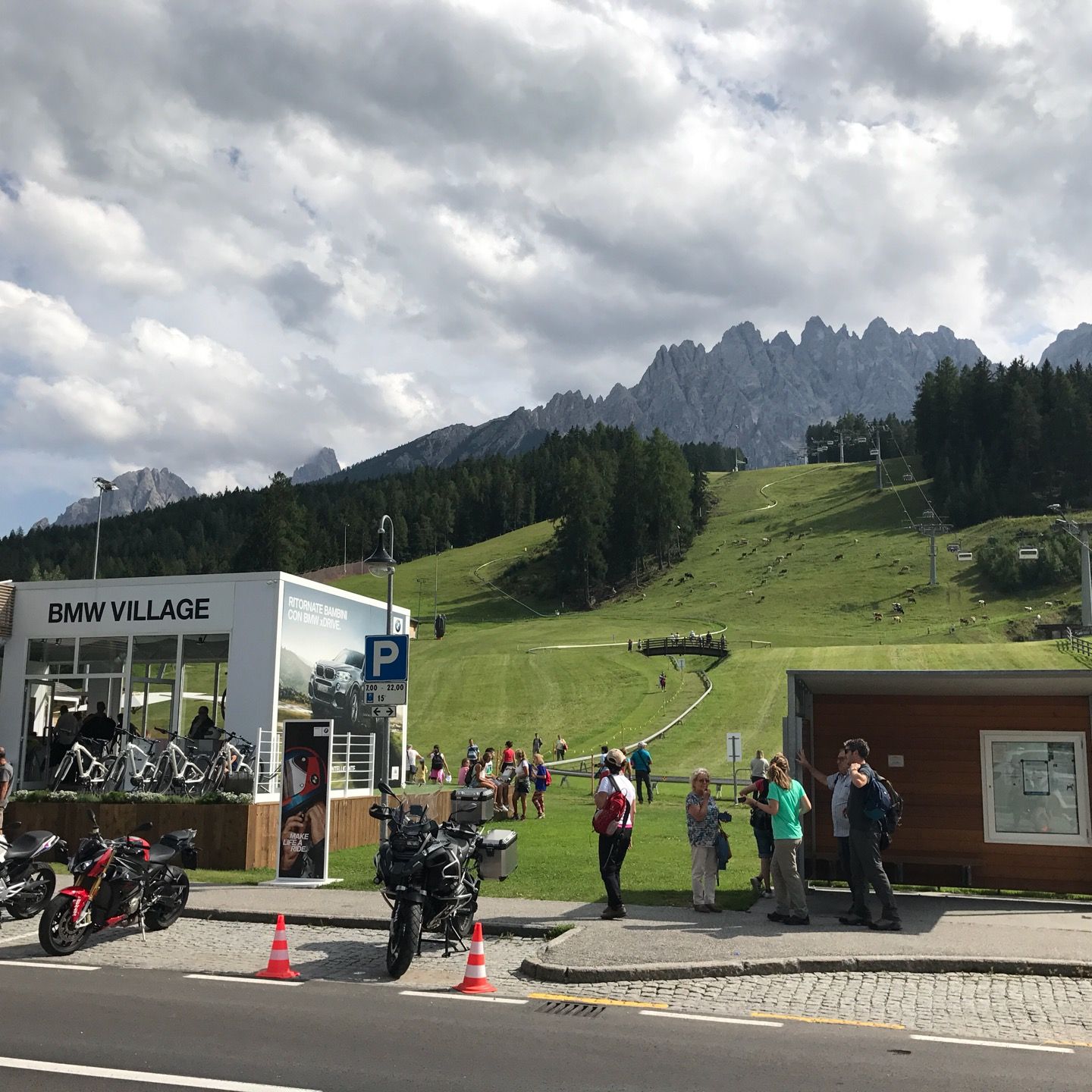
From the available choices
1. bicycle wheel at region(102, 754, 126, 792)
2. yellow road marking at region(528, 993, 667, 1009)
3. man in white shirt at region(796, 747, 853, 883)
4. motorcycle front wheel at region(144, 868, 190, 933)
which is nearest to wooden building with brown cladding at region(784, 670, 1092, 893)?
man in white shirt at region(796, 747, 853, 883)

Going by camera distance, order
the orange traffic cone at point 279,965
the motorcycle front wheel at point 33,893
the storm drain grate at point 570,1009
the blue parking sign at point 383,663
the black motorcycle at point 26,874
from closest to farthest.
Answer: the storm drain grate at point 570,1009 → the orange traffic cone at point 279,965 → the black motorcycle at point 26,874 → the motorcycle front wheel at point 33,893 → the blue parking sign at point 383,663

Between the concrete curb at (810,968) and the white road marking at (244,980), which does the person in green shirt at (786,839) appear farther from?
the white road marking at (244,980)

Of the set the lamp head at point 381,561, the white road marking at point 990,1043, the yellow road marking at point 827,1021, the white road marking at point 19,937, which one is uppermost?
the lamp head at point 381,561

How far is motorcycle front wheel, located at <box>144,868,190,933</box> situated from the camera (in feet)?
37.3

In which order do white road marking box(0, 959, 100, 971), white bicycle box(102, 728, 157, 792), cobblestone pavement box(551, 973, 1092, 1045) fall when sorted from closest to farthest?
1. cobblestone pavement box(551, 973, 1092, 1045)
2. white road marking box(0, 959, 100, 971)
3. white bicycle box(102, 728, 157, 792)

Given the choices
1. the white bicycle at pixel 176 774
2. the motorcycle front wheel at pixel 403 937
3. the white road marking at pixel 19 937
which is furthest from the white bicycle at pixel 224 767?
the motorcycle front wheel at pixel 403 937

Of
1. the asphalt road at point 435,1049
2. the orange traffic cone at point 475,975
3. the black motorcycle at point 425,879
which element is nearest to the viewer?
the asphalt road at point 435,1049

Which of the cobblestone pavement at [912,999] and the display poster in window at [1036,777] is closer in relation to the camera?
the cobblestone pavement at [912,999]

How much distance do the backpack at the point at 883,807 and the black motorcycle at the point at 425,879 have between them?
4146 millimetres

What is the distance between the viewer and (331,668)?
72.4ft

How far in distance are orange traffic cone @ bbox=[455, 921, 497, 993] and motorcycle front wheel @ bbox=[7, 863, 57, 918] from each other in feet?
19.0

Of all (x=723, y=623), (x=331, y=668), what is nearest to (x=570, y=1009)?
(x=331, y=668)

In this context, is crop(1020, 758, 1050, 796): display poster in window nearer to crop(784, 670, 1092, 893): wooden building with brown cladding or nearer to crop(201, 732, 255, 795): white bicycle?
crop(784, 670, 1092, 893): wooden building with brown cladding

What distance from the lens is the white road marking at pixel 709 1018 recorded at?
25.2ft
